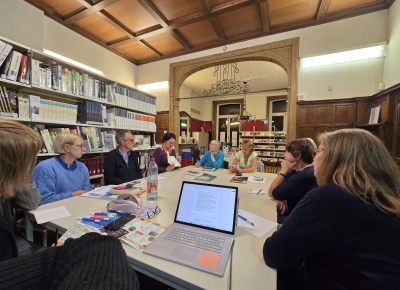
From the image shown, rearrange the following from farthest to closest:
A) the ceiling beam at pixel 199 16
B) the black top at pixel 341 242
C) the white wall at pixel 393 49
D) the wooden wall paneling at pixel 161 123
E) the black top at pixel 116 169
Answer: the wooden wall paneling at pixel 161 123 → the ceiling beam at pixel 199 16 → the white wall at pixel 393 49 → the black top at pixel 116 169 → the black top at pixel 341 242

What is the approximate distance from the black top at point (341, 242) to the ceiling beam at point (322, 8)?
3.55 meters

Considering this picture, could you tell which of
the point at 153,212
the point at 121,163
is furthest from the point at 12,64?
the point at 153,212

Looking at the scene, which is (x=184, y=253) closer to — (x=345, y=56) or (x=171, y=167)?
(x=171, y=167)

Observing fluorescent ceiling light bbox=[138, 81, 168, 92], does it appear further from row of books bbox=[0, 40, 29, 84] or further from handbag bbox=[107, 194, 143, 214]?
handbag bbox=[107, 194, 143, 214]

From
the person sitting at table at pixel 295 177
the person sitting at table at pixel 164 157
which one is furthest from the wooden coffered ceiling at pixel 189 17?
the person sitting at table at pixel 295 177

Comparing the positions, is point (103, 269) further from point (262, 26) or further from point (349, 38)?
point (349, 38)

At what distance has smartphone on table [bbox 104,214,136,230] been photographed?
37.9 inches

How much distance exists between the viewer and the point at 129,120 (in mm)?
3369

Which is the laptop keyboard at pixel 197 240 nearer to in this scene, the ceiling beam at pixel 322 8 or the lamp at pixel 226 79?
the ceiling beam at pixel 322 8

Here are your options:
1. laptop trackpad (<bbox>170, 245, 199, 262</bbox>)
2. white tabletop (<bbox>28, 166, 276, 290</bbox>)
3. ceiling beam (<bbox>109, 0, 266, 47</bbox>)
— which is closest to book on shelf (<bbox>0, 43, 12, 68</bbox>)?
white tabletop (<bbox>28, 166, 276, 290</bbox>)

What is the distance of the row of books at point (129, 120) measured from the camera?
3.05 m

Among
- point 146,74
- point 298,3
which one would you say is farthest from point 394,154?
point 146,74

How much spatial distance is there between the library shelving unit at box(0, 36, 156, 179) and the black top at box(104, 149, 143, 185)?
50 cm

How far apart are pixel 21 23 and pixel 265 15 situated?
385 cm
